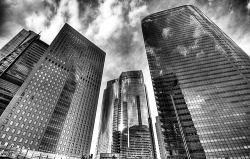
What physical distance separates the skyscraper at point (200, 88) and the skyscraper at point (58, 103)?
6520 cm

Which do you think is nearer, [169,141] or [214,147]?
[214,147]

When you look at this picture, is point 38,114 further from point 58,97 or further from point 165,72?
point 165,72

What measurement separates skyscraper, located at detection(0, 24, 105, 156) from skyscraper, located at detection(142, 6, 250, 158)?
214ft

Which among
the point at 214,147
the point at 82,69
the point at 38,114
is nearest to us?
the point at 214,147

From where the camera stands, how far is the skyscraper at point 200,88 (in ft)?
249

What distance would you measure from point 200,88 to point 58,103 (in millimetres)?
109085

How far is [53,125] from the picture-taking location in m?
98.8

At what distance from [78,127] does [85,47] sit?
9296 cm

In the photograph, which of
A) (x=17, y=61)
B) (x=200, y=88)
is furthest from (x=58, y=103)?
(x=200, y=88)

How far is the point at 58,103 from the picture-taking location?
108312 millimetres

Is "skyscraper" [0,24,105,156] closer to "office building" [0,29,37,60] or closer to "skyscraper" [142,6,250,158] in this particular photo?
"office building" [0,29,37,60]

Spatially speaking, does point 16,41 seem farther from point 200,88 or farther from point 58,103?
point 200,88

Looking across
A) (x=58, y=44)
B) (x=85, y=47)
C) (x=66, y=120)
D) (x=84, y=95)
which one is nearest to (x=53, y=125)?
(x=66, y=120)

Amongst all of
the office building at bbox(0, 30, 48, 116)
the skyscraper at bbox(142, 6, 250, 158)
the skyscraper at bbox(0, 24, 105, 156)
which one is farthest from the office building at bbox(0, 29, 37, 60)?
the skyscraper at bbox(142, 6, 250, 158)
